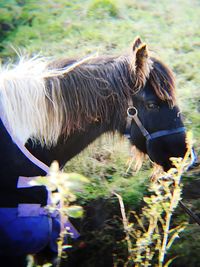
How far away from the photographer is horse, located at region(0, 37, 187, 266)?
8.52ft

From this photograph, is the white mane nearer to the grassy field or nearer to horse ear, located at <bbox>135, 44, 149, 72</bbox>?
horse ear, located at <bbox>135, 44, 149, 72</bbox>

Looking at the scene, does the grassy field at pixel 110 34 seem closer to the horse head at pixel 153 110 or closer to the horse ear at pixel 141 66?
the horse head at pixel 153 110

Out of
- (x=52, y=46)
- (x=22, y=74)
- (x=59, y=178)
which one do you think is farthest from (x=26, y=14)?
(x=59, y=178)

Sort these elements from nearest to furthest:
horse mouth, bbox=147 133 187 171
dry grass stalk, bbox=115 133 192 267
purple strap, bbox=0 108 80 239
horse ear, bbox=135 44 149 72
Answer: dry grass stalk, bbox=115 133 192 267 → purple strap, bbox=0 108 80 239 → horse ear, bbox=135 44 149 72 → horse mouth, bbox=147 133 187 171

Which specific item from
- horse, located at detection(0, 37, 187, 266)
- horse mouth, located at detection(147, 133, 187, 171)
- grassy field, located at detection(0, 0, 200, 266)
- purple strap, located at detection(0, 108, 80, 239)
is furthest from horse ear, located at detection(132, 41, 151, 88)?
grassy field, located at detection(0, 0, 200, 266)

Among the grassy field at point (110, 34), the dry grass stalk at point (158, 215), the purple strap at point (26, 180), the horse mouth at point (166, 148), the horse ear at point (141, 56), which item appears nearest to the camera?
the dry grass stalk at point (158, 215)

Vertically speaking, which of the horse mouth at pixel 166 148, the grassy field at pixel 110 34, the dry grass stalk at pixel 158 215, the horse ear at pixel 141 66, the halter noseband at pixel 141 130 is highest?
the grassy field at pixel 110 34

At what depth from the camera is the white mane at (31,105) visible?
2.62m

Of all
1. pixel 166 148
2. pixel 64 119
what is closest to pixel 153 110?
pixel 166 148

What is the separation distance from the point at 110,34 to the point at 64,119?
117 inches

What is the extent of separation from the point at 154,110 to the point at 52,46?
271 centimetres

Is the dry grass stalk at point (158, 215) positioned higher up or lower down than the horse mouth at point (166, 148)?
lower down

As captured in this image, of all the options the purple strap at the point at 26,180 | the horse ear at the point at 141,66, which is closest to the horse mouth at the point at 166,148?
the horse ear at the point at 141,66

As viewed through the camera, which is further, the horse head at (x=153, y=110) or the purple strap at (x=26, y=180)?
the horse head at (x=153, y=110)
